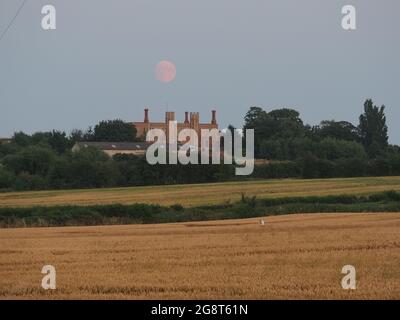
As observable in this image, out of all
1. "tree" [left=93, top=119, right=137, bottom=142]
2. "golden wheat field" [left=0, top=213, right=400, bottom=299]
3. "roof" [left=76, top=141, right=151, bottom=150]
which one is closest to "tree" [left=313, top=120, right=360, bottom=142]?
"roof" [left=76, top=141, right=151, bottom=150]

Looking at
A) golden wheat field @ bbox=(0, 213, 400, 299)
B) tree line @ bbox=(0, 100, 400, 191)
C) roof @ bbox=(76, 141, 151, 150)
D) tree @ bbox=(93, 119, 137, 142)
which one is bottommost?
golden wheat field @ bbox=(0, 213, 400, 299)

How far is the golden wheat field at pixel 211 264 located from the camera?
16.0 meters

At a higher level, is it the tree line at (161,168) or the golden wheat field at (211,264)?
the tree line at (161,168)

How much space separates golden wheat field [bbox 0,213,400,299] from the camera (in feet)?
52.5

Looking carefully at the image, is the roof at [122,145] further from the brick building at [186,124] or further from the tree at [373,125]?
the tree at [373,125]

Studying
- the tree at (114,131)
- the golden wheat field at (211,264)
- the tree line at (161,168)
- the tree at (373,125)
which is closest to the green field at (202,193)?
the tree line at (161,168)

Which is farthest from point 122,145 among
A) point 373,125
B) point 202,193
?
point 202,193

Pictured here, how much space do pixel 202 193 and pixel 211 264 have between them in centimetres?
4648

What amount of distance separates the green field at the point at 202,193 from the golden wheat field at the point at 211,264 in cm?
2731

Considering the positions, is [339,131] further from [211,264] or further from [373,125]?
[211,264]

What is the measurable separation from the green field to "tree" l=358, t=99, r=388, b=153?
49.3 metres

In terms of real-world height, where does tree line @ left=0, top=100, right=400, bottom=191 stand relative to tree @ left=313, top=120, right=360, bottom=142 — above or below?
below

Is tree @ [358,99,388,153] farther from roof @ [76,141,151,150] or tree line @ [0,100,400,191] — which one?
roof @ [76,141,151,150]

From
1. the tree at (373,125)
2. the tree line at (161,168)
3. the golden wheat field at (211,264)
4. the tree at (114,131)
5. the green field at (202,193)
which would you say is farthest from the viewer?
the tree at (114,131)
